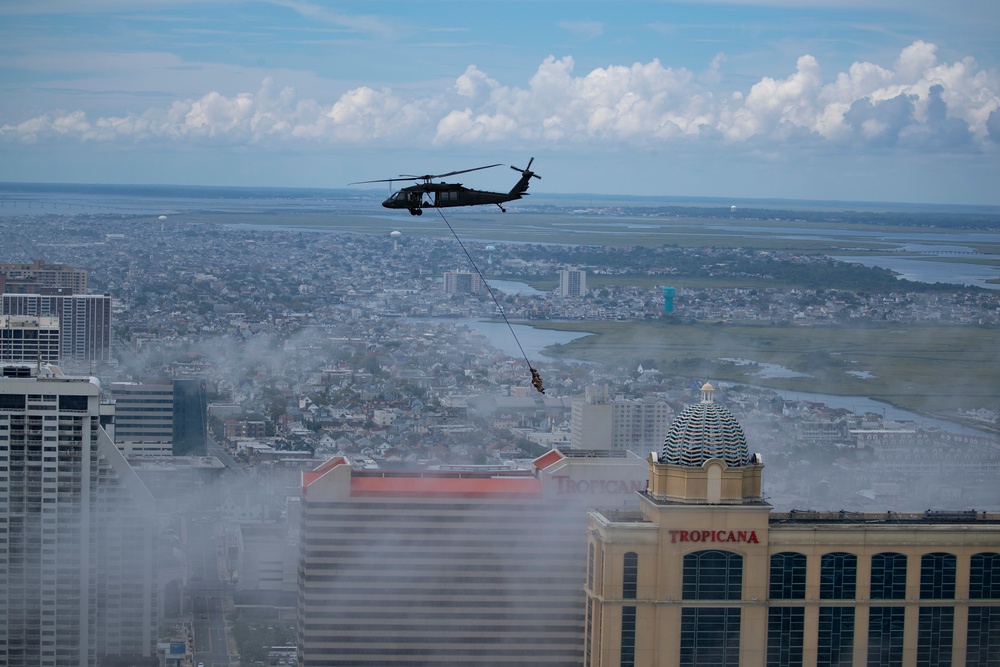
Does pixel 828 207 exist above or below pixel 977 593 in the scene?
above

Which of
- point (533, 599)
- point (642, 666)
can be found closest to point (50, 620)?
point (533, 599)

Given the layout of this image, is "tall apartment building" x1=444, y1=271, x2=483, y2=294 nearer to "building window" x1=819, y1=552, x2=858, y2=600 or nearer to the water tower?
the water tower

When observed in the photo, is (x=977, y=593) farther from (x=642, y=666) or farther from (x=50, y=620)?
(x=50, y=620)

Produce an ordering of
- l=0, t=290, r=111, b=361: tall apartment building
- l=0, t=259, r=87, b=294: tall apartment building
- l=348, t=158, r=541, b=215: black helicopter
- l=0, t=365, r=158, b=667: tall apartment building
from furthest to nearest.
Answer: l=0, t=259, r=87, b=294: tall apartment building, l=0, t=290, r=111, b=361: tall apartment building, l=0, t=365, r=158, b=667: tall apartment building, l=348, t=158, r=541, b=215: black helicopter

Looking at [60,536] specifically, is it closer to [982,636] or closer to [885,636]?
[885,636]

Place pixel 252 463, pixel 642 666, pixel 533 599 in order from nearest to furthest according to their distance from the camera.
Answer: pixel 642 666
pixel 533 599
pixel 252 463

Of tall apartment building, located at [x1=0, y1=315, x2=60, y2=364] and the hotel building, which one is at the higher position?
the hotel building

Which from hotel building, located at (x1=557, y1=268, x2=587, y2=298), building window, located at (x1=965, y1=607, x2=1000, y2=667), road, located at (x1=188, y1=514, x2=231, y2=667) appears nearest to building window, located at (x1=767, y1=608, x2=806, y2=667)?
building window, located at (x1=965, y1=607, x2=1000, y2=667)
